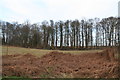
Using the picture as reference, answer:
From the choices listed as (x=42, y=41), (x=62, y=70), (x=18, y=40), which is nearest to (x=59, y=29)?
(x=42, y=41)

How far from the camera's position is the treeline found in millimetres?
42438

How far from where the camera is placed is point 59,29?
47.0m

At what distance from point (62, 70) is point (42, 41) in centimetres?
3278

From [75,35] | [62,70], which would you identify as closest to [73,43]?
[75,35]

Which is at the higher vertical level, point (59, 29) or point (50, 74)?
point (59, 29)

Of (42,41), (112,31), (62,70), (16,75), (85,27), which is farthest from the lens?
(85,27)

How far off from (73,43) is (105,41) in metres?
7.74

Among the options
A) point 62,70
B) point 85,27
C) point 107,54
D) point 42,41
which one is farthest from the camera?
point 85,27

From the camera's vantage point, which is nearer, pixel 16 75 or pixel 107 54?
pixel 16 75

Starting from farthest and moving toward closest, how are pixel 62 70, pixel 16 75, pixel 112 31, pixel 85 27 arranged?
pixel 85 27 < pixel 112 31 < pixel 62 70 < pixel 16 75

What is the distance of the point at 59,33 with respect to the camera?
153 ft

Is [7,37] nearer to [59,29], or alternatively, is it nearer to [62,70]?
[59,29]

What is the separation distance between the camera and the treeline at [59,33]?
42.4 meters

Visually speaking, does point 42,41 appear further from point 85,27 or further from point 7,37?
point 85,27
